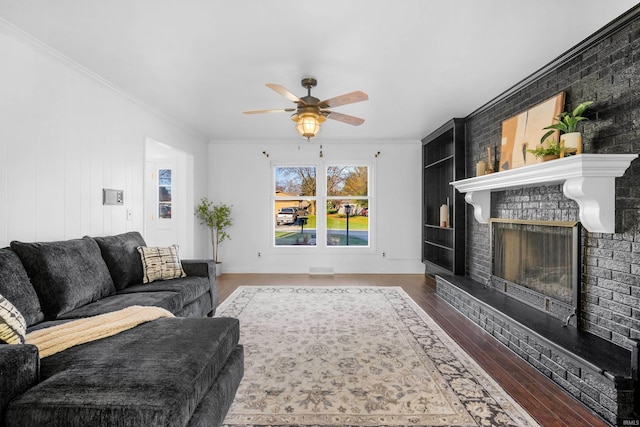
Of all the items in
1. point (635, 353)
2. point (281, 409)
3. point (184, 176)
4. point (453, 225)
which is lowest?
point (281, 409)

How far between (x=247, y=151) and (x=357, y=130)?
2.17 m

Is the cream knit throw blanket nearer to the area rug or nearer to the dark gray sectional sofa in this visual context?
the dark gray sectional sofa

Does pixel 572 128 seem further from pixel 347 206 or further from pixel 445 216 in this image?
pixel 347 206

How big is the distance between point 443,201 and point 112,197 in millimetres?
4950

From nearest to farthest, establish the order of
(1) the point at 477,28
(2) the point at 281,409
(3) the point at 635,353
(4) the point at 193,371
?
(4) the point at 193,371 → (3) the point at 635,353 → (2) the point at 281,409 → (1) the point at 477,28

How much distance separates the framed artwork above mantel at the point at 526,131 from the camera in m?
3.00

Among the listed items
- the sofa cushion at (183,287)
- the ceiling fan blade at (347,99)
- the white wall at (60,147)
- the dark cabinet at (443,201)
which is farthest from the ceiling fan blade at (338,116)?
the white wall at (60,147)

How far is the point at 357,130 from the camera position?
568 centimetres

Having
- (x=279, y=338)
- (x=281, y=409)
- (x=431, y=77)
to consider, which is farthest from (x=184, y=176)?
(x=281, y=409)

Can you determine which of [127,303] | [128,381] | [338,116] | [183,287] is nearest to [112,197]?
[183,287]

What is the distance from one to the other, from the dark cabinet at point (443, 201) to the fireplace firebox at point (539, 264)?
841mm

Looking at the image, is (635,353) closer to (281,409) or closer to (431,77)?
(281,409)

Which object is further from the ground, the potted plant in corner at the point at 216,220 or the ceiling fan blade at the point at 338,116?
the ceiling fan blade at the point at 338,116

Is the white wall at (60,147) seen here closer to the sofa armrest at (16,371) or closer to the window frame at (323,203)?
the sofa armrest at (16,371)
